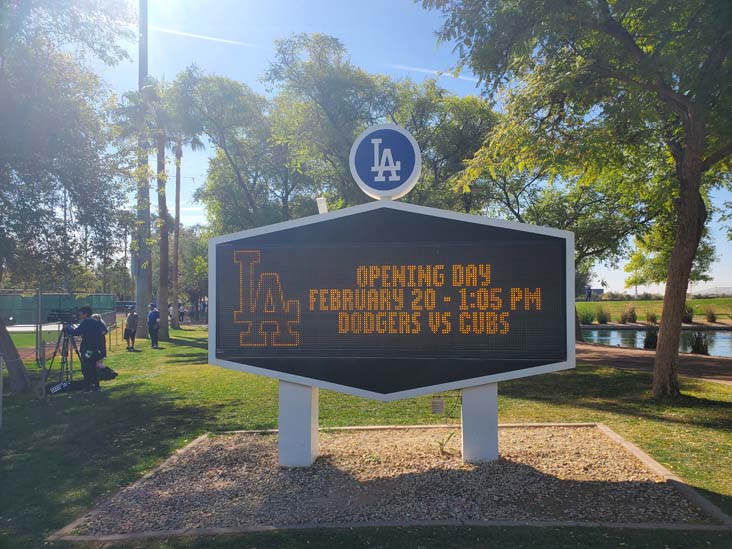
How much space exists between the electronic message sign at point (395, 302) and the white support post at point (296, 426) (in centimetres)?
46

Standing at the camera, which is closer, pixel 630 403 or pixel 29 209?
pixel 630 403

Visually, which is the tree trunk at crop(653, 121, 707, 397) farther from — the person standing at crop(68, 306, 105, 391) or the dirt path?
the person standing at crop(68, 306, 105, 391)

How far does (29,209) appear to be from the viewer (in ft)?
36.7

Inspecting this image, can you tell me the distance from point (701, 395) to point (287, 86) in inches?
636

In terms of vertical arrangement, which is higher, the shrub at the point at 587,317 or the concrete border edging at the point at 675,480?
the shrub at the point at 587,317

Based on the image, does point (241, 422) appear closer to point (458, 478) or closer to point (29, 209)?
point (458, 478)

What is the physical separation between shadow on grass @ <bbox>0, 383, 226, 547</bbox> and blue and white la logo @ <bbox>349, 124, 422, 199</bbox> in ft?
13.7

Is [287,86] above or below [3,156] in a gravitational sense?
above

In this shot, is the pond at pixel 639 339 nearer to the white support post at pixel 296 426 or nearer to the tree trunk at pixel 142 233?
the tree trunk at pixel 142 233

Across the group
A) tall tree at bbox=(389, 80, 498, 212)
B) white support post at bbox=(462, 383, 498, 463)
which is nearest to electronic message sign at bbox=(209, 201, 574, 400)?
white support post at bbox=(462, 383, 498, 463)

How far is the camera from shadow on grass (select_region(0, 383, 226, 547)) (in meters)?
5.26

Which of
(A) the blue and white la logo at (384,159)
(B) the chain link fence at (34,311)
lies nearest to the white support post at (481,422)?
(A) the blue and white la logo at (384,159)

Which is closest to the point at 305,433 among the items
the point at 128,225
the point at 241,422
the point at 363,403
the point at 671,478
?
the point at 241,422

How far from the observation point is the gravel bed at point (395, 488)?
15.7ft
